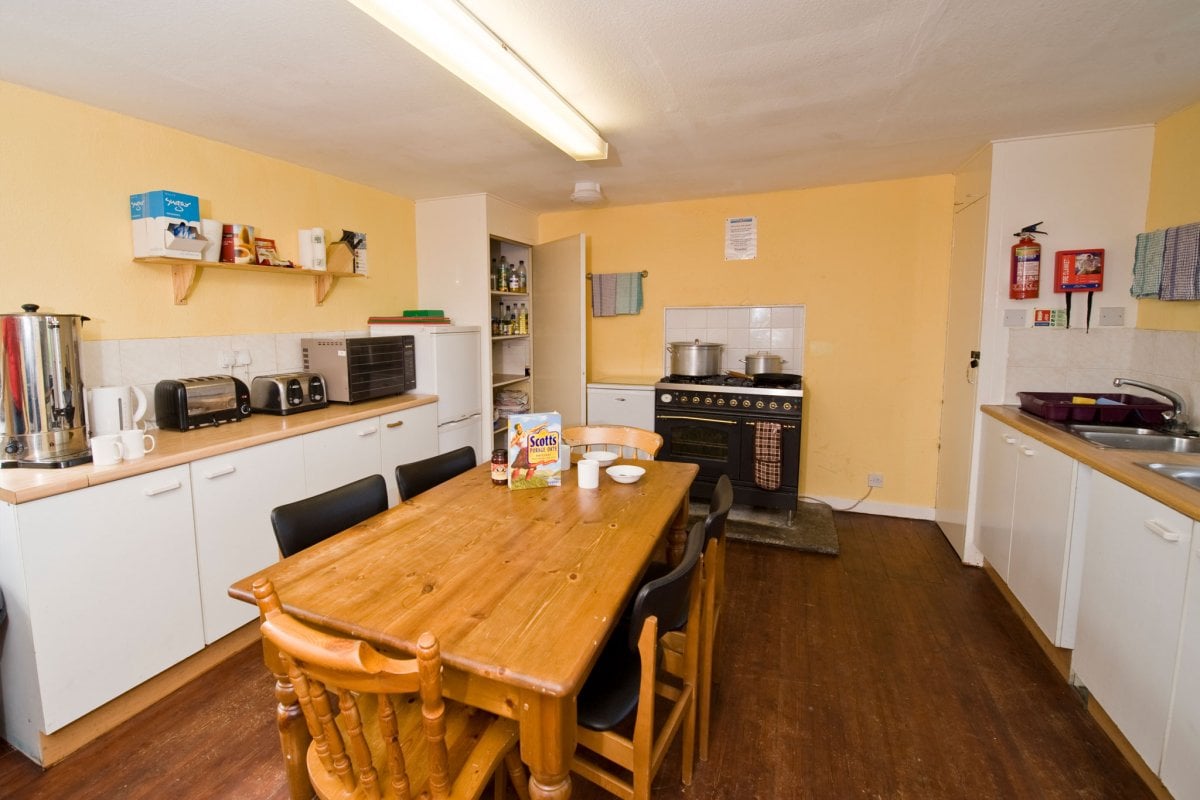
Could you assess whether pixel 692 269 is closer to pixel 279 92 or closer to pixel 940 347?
pixel 940 347

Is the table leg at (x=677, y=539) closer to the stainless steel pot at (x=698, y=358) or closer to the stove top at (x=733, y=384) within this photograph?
the stove top at (x=733, y=384)

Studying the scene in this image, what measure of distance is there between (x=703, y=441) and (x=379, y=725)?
9.64 ft

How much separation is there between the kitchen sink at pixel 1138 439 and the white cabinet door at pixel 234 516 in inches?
129

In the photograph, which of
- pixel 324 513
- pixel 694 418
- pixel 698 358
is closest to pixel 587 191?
pixel 698 358

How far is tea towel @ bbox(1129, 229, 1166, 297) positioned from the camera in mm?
2367

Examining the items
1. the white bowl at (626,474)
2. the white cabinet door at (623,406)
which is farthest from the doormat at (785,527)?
the white bowl at (626,474)

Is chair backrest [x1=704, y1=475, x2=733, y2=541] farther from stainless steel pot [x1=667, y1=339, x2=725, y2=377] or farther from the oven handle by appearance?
stainless steel pot [x1=667, y1=339, x2=725, y2=377]

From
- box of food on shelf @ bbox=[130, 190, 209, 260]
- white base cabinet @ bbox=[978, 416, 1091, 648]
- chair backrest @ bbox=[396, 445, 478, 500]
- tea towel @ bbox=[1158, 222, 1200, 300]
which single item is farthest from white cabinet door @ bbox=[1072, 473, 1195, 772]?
box of food on shelf @ bbox=[130, 190, 209, 260]

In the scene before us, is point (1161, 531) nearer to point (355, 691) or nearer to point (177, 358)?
point (355, 691)

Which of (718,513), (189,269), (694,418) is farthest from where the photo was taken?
(694,418)

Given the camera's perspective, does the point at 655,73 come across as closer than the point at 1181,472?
No

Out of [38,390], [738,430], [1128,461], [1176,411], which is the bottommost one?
[738,430]

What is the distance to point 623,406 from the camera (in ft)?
13.0

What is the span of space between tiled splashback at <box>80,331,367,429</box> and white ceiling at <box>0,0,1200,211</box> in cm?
97
